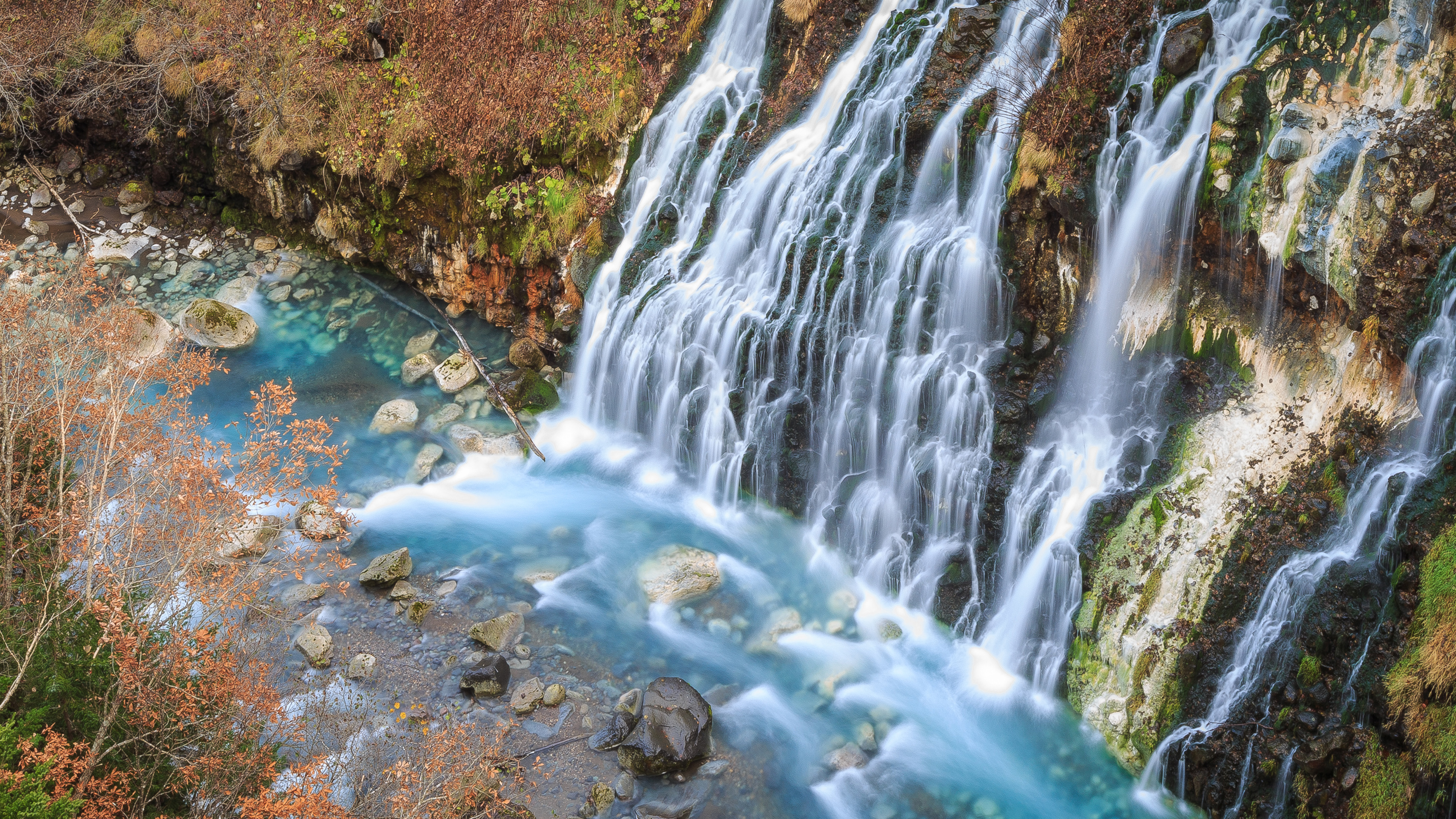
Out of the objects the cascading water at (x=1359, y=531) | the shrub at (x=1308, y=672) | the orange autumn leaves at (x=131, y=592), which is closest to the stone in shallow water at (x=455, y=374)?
the orange autumn leaves at (x=131, y=592)

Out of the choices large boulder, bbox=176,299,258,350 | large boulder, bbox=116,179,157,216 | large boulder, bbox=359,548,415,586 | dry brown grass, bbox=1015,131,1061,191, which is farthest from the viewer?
large boulder, bbox=116,179,157,216

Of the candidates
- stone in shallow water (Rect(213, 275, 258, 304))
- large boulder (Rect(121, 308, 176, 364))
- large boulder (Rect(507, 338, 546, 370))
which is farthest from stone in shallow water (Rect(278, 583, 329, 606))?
Result: stone in shallow water (Rect(213, 275, 258, 304))

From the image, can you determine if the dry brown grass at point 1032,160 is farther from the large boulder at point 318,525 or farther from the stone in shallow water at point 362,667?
the large boulder at point 318,525

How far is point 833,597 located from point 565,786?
3.37m

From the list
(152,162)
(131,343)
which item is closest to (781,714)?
(131,343)

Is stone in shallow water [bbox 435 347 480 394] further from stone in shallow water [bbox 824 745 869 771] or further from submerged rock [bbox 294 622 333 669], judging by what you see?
Result: stone in shallow water [bbox 824 745 869 771]

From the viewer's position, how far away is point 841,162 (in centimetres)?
1067

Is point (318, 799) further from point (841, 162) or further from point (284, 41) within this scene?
point (284, 41)

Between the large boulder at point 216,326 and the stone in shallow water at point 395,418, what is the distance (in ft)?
9.82

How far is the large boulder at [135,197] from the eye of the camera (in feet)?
52.1

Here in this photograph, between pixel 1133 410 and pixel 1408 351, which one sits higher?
pixel 1408 351

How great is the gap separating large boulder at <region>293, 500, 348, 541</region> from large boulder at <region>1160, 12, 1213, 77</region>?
946 cm

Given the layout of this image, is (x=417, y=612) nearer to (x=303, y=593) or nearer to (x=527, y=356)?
(x=303, y=593)

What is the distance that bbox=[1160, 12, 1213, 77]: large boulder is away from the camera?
8352mm
